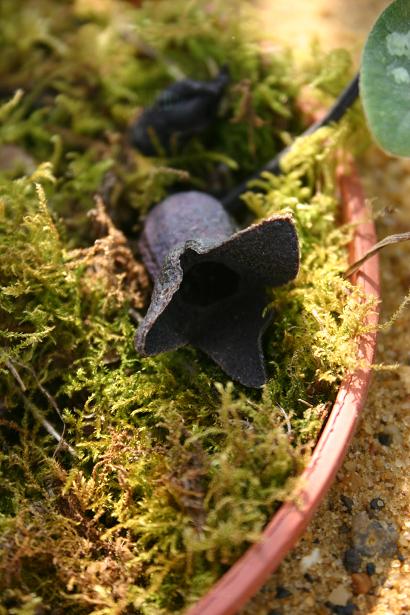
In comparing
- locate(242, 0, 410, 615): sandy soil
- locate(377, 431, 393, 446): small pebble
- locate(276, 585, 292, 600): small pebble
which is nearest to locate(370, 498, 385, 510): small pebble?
locate(242, 0, 410, 615): sandy soil

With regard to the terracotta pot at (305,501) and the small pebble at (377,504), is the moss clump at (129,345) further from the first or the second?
the small pebble at (377,504)

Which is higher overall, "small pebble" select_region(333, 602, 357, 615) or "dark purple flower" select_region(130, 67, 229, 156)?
"dark purple flower" select_region(130, 67, 229, 156)

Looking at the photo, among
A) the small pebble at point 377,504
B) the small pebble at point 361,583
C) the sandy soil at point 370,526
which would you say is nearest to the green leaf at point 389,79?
the sandy soil at point 370,526

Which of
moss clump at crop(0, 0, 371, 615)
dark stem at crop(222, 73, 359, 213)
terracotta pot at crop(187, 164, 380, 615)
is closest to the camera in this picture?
terracotta pot at crop(187, 164, 380, 615)

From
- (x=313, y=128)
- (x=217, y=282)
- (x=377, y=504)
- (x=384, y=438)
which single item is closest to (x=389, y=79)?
(x=313, y=128)

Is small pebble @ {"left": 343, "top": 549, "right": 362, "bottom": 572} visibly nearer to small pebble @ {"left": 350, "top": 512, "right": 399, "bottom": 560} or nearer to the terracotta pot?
small pebble @ {"left": 350, "top": 512, "right": 399, "bottom": 560}

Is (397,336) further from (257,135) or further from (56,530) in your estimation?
(56,530)
